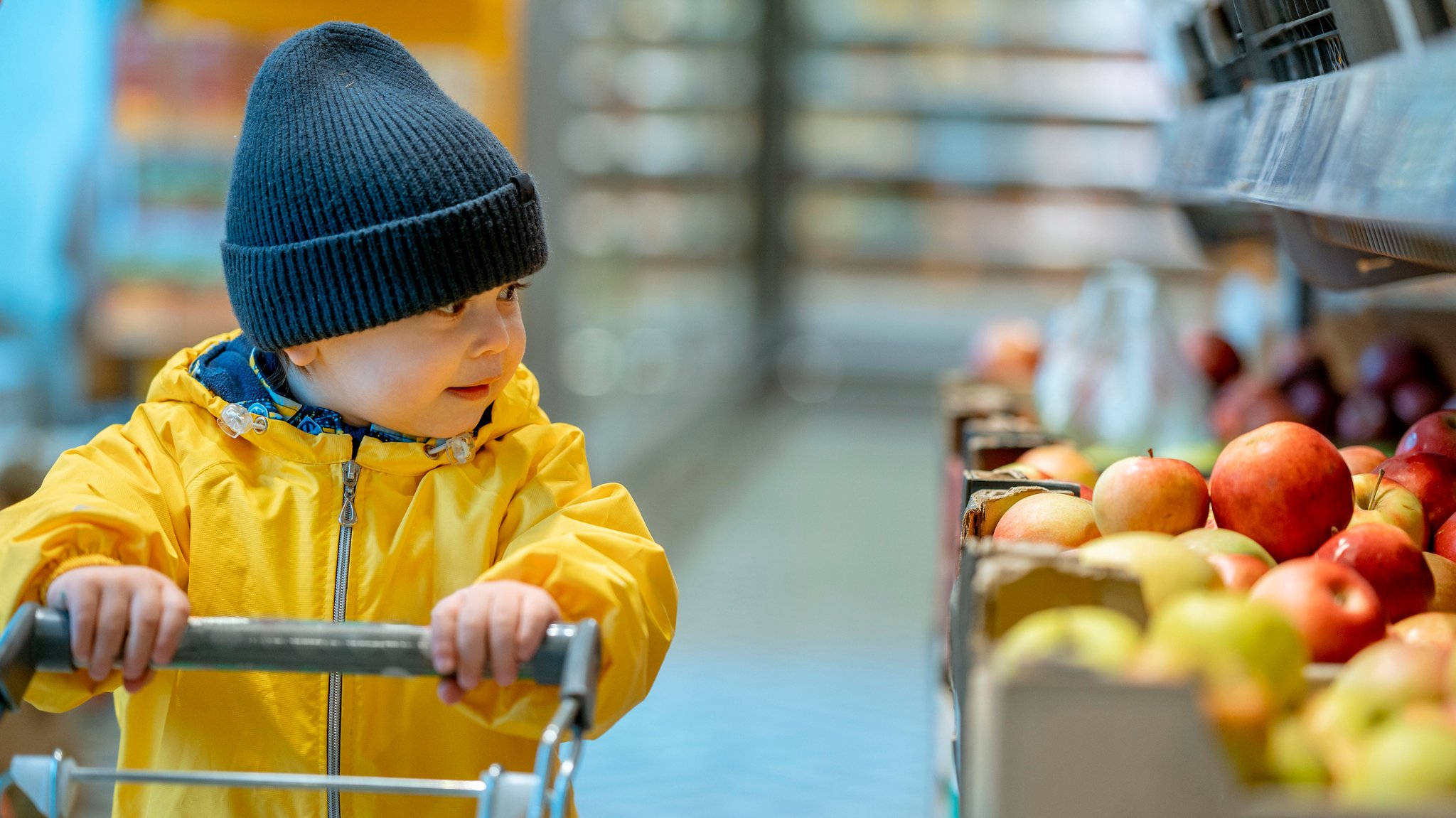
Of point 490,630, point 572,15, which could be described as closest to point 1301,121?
point 490,630

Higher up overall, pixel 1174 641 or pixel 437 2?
pixel 437 2

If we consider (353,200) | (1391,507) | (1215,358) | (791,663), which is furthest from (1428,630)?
(791,663)

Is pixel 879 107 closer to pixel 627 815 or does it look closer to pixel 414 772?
pixel 627 815

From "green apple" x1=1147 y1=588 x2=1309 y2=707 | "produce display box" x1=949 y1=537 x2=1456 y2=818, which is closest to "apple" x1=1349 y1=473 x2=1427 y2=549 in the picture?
"green apple" x1=1147 y1=588 x2=1309 y2=707

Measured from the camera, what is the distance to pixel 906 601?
4543 millimetres

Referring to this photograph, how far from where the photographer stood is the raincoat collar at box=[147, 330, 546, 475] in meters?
1.29

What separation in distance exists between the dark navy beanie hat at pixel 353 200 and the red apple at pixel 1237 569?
2.25 feet

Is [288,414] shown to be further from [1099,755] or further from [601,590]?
[1099,755]

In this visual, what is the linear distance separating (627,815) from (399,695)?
1667 millimetres

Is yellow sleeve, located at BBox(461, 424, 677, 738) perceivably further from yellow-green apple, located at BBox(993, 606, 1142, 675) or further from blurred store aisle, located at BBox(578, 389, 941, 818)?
blurred store aisle, located at BBox(578, 389, 941, 818)

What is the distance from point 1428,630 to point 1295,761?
346 mm

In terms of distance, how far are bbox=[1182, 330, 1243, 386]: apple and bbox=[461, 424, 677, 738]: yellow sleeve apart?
7.67 feet

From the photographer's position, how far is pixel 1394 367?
8.70 ft

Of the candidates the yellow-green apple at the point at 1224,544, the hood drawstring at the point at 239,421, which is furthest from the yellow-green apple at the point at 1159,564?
the hood drawstring at the point at 239,421
